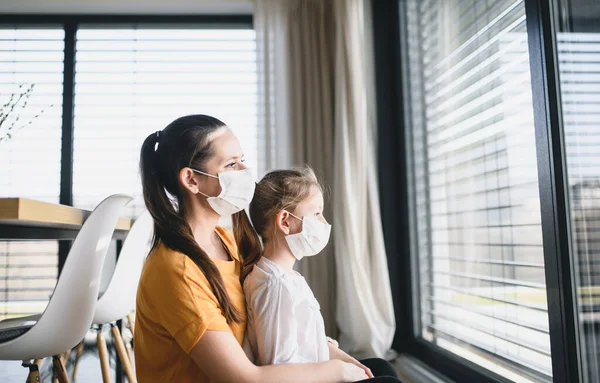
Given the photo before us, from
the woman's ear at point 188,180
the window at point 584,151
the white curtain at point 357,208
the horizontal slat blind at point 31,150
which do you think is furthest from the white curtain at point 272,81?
the woman's ear at point 188,180

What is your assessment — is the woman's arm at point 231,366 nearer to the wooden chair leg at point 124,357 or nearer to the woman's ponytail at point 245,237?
the woman's ponytail at point 245,237

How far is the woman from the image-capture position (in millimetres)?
966

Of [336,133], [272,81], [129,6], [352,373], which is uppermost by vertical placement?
[129,6]

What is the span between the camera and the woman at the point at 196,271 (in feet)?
3.17

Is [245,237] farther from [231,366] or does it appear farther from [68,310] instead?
[68,310]

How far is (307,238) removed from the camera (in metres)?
1.29

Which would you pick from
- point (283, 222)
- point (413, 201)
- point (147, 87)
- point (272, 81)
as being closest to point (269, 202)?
point (283, 222)

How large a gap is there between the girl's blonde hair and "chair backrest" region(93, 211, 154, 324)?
756mm

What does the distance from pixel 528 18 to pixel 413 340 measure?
1.79m

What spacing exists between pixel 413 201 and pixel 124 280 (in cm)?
155

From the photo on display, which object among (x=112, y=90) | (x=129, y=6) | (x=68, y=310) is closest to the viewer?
(x=68, y=310)

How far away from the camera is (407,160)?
2.96 m

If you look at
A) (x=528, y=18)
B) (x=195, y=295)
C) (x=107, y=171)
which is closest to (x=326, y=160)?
(x=107, y=171)

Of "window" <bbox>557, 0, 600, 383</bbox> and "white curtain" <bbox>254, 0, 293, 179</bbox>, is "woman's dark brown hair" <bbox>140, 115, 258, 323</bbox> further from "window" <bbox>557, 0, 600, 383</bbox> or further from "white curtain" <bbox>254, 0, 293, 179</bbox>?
"white curtain" <bbox>254, 0, 293, 179</bbox>
